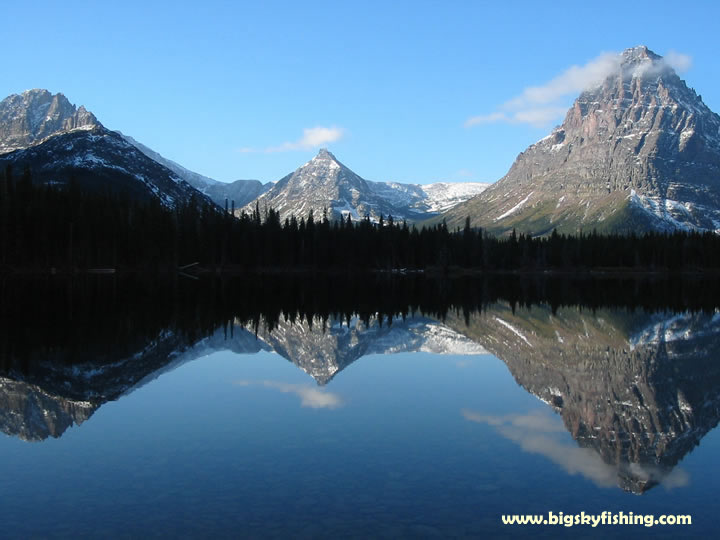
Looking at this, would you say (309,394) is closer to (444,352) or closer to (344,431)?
(344,431)

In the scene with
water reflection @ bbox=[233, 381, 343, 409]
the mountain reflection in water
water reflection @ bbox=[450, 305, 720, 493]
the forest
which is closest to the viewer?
water reflection @ bbox=[450, 305, 720, 493]

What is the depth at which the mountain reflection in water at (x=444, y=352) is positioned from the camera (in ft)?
65.3

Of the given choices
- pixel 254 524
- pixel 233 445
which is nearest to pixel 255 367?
pixel 233 445

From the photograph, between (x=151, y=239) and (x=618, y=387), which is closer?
(x=618, y=387)

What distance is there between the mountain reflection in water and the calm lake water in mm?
155

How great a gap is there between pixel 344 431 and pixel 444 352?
18.9m

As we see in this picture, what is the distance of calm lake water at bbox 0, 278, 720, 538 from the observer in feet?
43.4

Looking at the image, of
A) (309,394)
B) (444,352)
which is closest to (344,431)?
(309,394)

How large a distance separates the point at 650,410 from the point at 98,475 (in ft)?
63.5

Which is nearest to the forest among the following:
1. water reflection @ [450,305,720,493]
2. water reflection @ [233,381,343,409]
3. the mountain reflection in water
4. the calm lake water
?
the mountain reflection in water

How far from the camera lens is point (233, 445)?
59.5 feet

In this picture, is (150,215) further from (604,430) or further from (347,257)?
(604,430)

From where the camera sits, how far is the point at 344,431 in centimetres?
1997

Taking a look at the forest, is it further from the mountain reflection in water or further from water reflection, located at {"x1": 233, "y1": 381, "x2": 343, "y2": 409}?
water reflection, located at {"x1": 233, "y1": 381, "x2": 343, "y2": 409}
